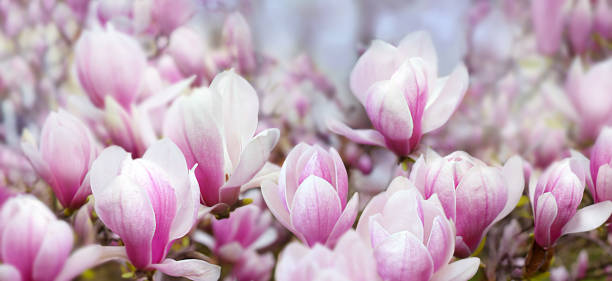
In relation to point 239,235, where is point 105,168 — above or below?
above

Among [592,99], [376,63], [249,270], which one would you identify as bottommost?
[249,270]

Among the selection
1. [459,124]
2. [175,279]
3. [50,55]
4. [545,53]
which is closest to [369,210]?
[175,279]

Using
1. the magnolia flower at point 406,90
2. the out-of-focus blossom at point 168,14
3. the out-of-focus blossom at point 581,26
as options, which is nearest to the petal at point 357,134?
the magnolia flower at point 406,90

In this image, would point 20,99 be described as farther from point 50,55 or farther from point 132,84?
point 132,84

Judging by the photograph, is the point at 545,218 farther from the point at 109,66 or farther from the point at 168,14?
the point at 168,14

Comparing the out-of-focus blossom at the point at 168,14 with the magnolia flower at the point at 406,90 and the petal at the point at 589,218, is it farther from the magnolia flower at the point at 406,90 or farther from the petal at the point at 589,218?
the petal at the point at 589,218

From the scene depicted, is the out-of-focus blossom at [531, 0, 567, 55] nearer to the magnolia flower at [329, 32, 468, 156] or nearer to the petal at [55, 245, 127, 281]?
the magnolia flower at [329, 32, 468, 156]

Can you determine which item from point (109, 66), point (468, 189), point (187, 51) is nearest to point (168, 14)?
point (187, 51)
